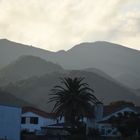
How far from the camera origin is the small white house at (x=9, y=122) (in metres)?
56.3

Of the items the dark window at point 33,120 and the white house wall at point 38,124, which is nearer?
the white house wall at point 38,124

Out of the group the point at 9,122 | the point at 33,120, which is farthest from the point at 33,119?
the point at 9,122

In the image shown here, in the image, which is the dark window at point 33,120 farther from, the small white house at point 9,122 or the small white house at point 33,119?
the small white house at point 9,122

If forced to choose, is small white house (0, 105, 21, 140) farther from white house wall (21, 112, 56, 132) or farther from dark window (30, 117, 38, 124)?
dark window (30, 117, 38, 124)

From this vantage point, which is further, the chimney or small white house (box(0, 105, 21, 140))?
the chimney

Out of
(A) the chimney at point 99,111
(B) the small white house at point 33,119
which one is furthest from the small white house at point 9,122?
(B) the small white house at point 33,119

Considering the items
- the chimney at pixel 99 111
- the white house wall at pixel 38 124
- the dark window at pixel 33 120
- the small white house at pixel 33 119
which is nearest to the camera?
the chimney at pixel 99 111

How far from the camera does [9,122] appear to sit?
5788 cm

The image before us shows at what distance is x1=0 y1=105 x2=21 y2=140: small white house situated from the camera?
5631cm

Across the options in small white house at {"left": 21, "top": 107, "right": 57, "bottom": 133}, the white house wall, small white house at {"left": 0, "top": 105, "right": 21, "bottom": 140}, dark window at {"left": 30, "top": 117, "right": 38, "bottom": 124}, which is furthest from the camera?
dark window at {"left": 30, "top": 117, "right": 38, "bottom": 124}

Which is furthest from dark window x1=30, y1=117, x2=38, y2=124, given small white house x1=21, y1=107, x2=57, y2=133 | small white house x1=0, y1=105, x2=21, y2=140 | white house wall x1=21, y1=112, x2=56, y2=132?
small white house x1=0, y1=105, x2=21, y2=140

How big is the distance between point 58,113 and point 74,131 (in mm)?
3750

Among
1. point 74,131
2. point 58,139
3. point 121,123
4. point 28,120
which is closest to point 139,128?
point 121,123

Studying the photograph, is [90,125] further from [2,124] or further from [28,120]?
[2,124]
